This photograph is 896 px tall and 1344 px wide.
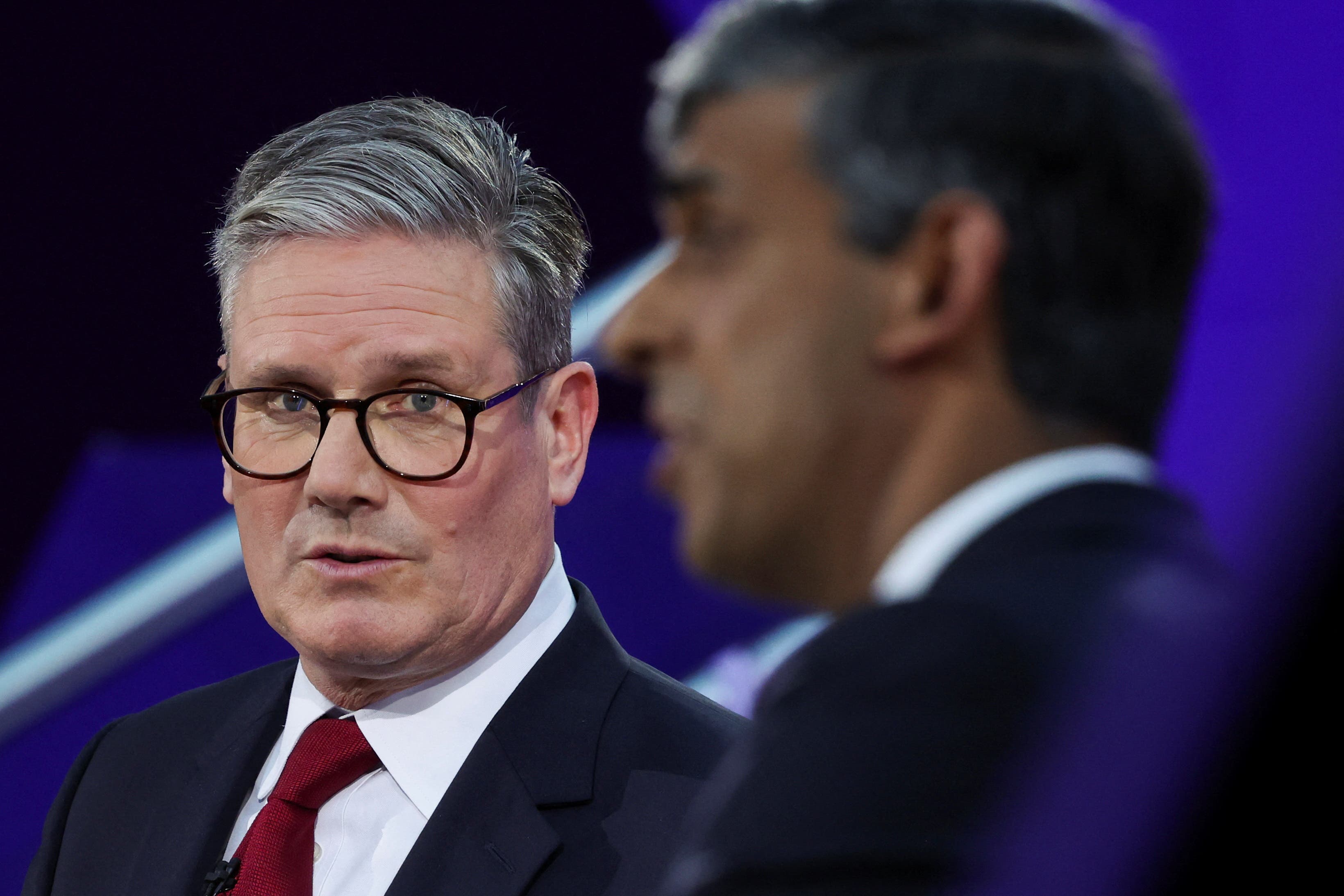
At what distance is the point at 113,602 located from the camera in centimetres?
327

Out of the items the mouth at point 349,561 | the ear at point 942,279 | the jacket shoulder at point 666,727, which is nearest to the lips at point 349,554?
the mouth at point 349,561

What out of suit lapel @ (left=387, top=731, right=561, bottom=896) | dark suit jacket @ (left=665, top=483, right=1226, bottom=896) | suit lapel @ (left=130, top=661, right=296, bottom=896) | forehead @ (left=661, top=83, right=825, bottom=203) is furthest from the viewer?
suit lapel @ (left=130, top=661, right=296, bottom=896)

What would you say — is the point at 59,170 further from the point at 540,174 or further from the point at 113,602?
the point at 540,174

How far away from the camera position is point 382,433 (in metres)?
1.77

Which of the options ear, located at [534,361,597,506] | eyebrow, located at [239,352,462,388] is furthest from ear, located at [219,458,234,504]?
ear, located at [534,361,597,506]

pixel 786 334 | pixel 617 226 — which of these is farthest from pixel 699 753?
pixel 617 226

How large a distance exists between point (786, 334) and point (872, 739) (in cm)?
20

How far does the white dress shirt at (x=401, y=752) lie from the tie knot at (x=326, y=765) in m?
0.01

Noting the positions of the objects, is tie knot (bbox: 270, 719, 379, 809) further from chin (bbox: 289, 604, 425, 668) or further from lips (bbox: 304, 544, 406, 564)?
lips (bbox: 304, 544, 406, 564)

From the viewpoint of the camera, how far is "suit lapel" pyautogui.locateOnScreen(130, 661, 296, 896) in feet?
5.99

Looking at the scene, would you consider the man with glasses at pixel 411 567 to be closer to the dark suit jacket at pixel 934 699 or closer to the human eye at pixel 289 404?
the human eye at pixel 289 404

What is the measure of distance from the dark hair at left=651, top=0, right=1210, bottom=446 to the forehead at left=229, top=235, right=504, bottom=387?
1.11m

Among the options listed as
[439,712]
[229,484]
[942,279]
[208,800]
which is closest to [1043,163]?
A: [942,279]

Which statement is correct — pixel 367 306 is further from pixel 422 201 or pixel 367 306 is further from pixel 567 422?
pixel 567 422
